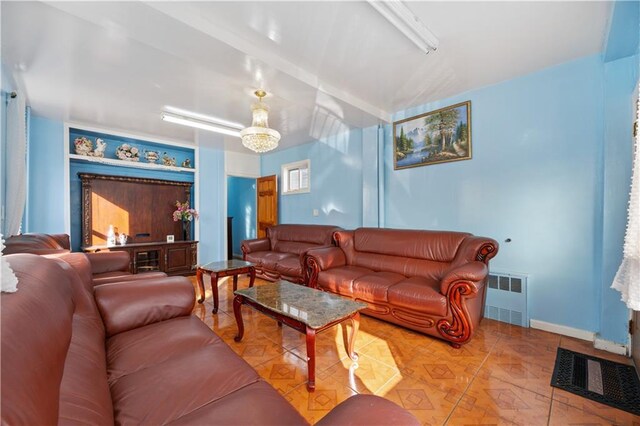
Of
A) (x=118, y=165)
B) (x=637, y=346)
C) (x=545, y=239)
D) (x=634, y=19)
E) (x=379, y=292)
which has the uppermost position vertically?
(x=634, y=19)

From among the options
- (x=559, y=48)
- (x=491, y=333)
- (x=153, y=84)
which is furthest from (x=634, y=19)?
(x=153, y=84)

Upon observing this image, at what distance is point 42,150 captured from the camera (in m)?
3.69

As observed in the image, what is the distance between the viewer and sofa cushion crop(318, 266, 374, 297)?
2.95m

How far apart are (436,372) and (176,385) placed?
5.70 ft

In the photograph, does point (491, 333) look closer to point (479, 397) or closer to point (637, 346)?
point (637, 346)

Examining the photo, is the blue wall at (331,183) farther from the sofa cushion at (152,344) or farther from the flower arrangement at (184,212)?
the sofa cushion at (152,344)

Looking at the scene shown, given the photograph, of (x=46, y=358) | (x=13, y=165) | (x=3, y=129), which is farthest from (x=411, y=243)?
(x=3, y=129)

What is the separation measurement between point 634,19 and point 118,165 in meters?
6.29

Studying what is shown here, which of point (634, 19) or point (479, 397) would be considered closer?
point (479, 397)

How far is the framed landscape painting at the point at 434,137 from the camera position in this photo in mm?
3180

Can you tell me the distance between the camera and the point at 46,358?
1.98ft

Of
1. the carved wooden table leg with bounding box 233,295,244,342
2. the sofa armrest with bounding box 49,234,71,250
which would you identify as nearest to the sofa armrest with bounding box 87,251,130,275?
the sofa armrest with bounding box 49,234,71,250

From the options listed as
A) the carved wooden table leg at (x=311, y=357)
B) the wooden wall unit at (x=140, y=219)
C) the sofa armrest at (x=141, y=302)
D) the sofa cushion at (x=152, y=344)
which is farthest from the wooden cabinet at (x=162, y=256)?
the carved wooden table leg at (x=311, y=357)

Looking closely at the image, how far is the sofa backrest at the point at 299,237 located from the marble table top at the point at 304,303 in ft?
5.67
